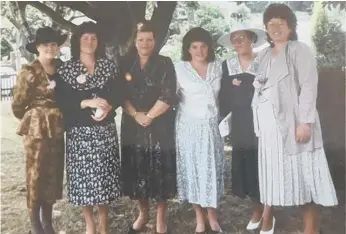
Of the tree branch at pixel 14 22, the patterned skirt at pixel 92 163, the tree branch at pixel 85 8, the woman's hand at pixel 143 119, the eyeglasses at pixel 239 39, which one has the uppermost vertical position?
the tree branch at pixel 85 8

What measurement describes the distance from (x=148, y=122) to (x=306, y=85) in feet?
1.42

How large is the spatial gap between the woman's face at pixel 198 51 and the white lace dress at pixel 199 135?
1.0 inches

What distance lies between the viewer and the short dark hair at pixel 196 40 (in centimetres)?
140

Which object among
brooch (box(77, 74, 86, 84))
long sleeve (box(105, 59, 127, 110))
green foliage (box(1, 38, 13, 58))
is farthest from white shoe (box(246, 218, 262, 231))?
green foliage (box(1, 38, 13, 58))

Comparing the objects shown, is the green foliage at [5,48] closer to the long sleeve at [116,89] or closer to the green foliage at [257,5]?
the long sleeve at [116,89]

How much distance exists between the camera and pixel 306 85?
1.37 m

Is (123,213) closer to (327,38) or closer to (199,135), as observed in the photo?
(199,135)

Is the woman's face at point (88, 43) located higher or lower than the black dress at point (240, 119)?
Answer: higher

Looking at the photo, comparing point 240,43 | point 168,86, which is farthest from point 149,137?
point 240,43

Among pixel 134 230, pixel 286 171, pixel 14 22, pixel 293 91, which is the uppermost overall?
pixel 14 22

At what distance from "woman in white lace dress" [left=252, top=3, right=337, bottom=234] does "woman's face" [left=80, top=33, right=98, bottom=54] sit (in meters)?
0.45

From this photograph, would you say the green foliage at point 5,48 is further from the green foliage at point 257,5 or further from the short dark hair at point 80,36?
the green foliage at point 257,5

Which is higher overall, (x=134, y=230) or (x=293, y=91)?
(x=293, y=91)

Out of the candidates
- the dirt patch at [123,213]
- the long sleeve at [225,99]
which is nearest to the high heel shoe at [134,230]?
the dirt patch at [123,213]
